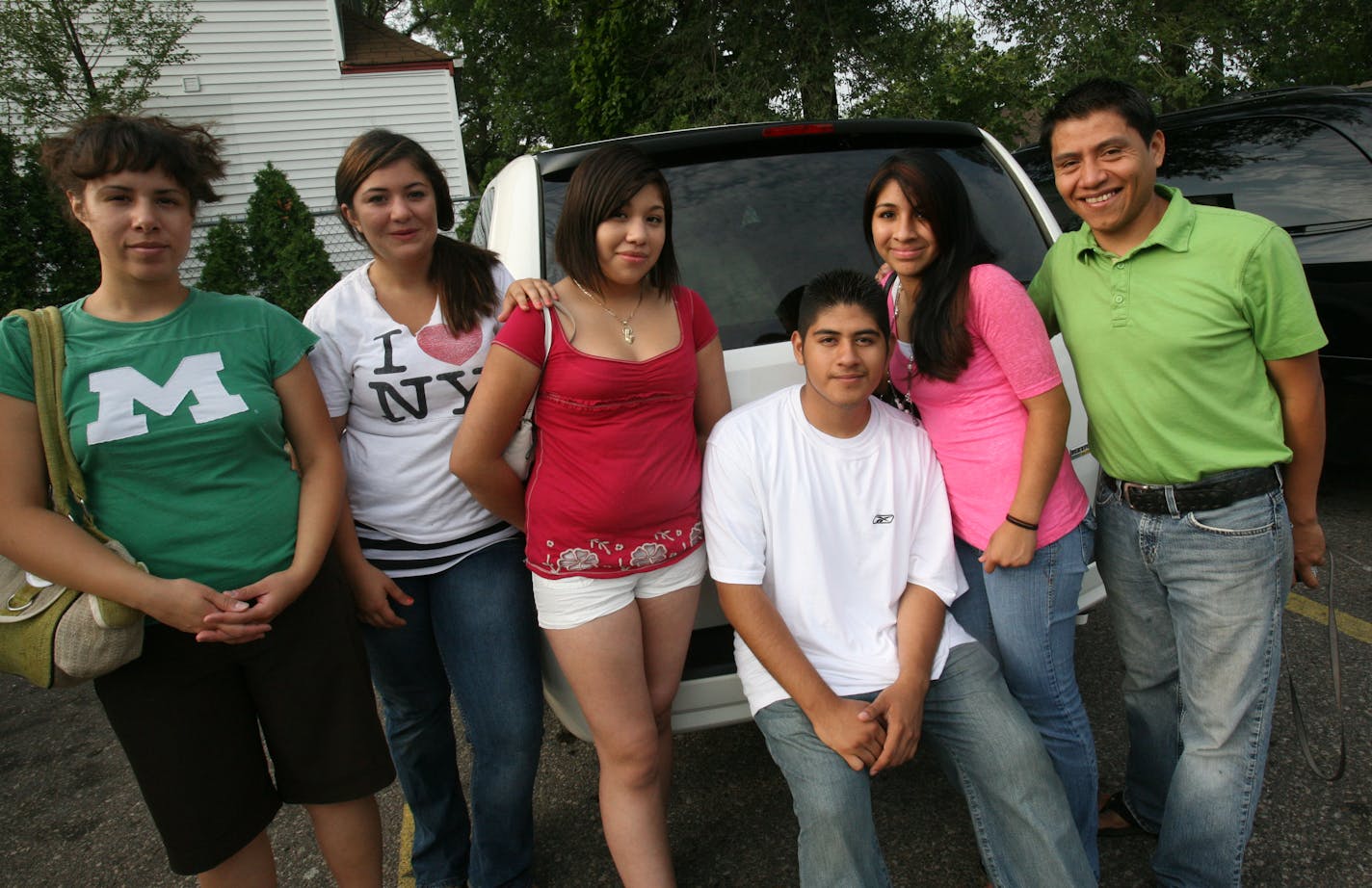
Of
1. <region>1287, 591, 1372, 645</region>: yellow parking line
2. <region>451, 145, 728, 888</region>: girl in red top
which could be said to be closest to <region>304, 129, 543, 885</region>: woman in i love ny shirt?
<region>451, 145, 728, 888</region>: girl in red top

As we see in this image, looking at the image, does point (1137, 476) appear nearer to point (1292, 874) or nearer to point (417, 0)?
point (1292, 874)

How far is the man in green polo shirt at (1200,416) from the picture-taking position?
5.93 ft

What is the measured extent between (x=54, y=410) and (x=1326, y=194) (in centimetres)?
496

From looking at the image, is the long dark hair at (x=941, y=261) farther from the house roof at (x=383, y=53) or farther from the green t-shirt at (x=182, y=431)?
the house roof at (x=383, y=53)

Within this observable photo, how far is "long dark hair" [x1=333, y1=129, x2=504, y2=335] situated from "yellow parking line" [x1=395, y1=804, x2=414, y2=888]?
1437 mm

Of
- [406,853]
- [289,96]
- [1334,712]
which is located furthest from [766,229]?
[289,96]

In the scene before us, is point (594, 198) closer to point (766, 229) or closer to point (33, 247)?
point (766, 229)

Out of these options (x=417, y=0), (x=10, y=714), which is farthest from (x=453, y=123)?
(x=10, y=714)

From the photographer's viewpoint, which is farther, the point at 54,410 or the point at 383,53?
the point at 383,53

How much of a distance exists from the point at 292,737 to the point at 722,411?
46.8 inches

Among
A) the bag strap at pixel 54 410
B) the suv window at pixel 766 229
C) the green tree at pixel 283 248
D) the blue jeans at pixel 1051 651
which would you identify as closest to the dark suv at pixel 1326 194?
the suv window at pixel 766 229

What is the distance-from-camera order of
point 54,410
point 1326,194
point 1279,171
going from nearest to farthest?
1. point 54,410
2. point 1326,194
3. point 1279,171

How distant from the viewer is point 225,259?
34.8ft

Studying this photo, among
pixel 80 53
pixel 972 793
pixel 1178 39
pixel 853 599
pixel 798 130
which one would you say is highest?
pixel 80 53
